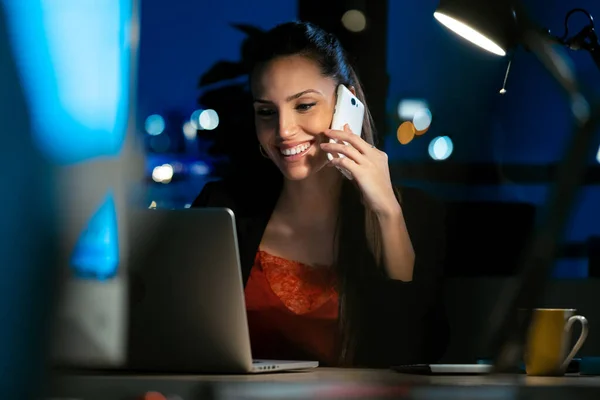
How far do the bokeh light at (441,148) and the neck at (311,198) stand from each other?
0.35 meters

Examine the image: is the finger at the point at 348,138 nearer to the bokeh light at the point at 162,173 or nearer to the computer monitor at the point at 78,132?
the bokeh light at the point at 162,173

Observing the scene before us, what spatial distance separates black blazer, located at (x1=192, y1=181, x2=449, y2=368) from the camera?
6.35ft

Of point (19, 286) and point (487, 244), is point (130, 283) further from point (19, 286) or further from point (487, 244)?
point (487, 244)

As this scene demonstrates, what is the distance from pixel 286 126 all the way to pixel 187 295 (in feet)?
3.80

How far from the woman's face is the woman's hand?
0.26m

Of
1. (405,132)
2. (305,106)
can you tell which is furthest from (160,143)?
(405,132)

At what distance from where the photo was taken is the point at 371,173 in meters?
1.86

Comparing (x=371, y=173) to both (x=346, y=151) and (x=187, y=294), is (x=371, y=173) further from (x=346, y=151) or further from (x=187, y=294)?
(x=187, y=294)

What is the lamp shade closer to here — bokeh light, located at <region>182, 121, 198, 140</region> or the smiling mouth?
the smiling mouth

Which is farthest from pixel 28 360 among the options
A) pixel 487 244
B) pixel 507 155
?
→ pixel 507 155

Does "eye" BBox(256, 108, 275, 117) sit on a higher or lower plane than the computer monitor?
higher

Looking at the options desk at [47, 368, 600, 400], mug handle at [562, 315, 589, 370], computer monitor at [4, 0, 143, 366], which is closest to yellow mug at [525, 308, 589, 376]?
mug handle at [562, 315, 589, 370]

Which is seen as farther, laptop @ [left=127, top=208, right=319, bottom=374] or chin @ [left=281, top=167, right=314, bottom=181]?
chin @ [left=281, top=167, right=314, bottom=181]

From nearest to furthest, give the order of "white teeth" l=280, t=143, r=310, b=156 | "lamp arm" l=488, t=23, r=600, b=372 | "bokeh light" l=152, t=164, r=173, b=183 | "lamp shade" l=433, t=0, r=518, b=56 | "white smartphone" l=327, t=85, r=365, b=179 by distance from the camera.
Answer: "lamp arm" l=488, t=23, r=600, b=372, "lamp shade" l=433, t=0, r=518, b=56, "white smartphone" l=327, t=85, r=365, b=179, "white teeth" l=280, t=143, r=310, b=156, "bokeh light" l=152, t=164, r=173, b=183
